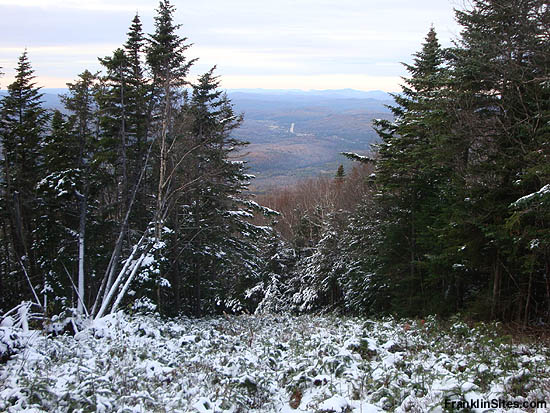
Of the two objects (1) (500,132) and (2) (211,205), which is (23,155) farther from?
(1) (500,132)

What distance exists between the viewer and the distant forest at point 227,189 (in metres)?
10.3

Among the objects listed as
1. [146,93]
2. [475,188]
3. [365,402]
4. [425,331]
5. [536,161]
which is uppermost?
[146,93]

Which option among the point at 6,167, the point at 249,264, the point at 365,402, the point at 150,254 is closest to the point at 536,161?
the point at 365,402

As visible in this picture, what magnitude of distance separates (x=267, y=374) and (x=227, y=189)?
11.9m

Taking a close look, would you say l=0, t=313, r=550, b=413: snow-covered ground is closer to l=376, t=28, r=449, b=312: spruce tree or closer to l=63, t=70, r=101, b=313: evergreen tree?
l=376, t=28, r=449, b=312: spruce tree

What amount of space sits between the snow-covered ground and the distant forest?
3106 millimetres

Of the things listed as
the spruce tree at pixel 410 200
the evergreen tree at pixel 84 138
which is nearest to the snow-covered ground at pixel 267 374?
the spruce tree at pixel 410 200

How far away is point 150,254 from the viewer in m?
13.2

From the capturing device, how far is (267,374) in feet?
20.3

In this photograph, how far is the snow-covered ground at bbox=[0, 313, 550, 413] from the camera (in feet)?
15.4

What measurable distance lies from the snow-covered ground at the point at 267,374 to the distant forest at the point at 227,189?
122 inches

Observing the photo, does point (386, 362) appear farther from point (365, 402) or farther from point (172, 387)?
point (172, 387)

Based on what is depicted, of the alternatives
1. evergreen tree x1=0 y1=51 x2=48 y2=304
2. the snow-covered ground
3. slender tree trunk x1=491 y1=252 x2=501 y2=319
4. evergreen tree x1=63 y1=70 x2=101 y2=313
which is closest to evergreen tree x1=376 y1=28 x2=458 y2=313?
slender tree trunk x1=491 y1=252 x2=501 y2=319

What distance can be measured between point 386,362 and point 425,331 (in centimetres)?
388
